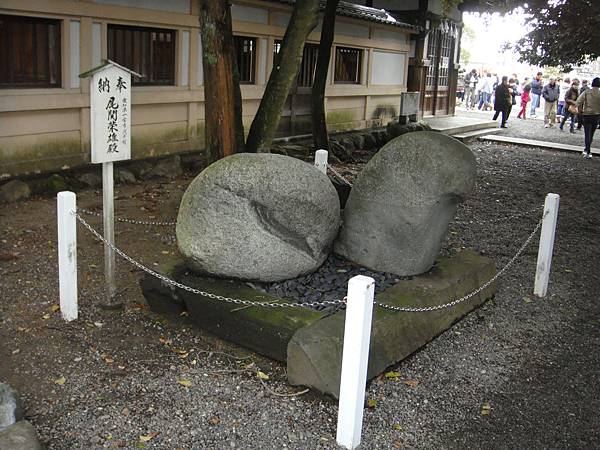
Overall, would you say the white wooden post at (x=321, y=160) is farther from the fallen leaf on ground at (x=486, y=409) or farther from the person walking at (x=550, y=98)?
the person walking at (x=550, y=98)

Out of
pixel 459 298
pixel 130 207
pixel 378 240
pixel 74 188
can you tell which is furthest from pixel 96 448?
pixel 74 188

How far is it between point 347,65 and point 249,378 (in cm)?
1288

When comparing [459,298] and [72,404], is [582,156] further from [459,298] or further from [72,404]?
[72,404]

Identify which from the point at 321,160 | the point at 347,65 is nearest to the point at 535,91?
the point at 347,65

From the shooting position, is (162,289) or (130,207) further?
(130,207)

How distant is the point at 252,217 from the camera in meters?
5.11

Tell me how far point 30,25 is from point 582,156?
13.7 metres

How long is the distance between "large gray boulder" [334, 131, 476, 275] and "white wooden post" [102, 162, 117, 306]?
6.79 ft

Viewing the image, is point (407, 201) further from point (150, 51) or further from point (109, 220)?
point (150, 51)

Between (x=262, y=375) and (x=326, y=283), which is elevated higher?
(x=326, y=283)

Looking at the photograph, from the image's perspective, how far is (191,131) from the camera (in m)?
11.7

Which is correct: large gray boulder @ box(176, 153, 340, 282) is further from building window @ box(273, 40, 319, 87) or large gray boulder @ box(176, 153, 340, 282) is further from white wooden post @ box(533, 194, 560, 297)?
building window @ box(273, 40, 319, 87)

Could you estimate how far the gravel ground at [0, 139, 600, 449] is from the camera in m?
4.03

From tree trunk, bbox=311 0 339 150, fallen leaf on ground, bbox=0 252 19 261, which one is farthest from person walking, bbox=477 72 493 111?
fallen leaf on ground, bbox=0 252 19 261
